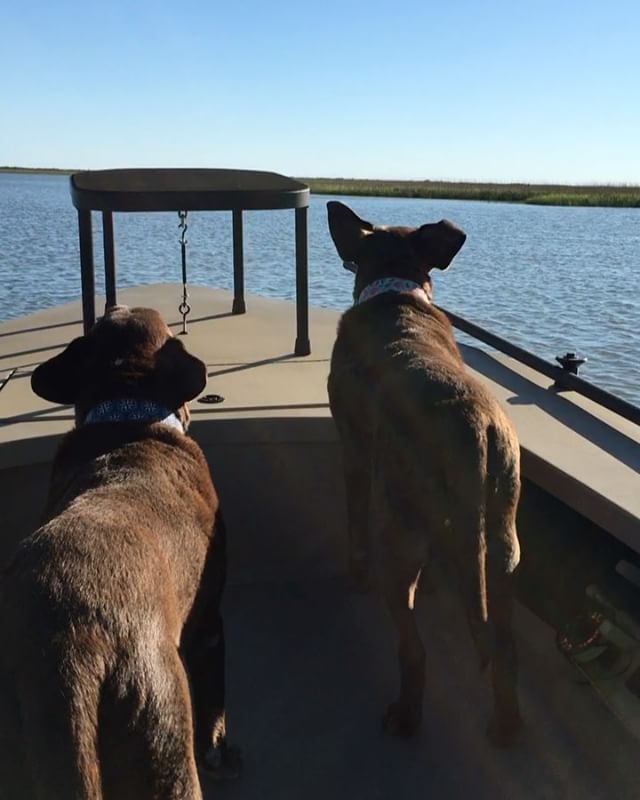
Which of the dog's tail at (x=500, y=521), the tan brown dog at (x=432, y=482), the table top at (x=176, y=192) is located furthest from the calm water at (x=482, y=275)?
the dog's tail at (x=500, y=521)

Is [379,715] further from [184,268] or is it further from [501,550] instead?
[184,268]

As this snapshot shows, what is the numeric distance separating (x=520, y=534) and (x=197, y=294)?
4832mm

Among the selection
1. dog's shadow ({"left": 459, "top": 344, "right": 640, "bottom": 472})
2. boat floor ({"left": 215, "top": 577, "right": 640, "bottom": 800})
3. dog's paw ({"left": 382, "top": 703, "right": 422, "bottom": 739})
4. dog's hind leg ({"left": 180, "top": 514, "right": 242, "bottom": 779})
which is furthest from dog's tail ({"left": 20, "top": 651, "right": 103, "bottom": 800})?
dog's shadow ({"left": 459, "top": 344, "right": 640, "bottom": 472})

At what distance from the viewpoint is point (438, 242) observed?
4109 mm

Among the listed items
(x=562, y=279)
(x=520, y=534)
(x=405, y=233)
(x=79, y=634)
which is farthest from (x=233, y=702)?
(x=562, y=279)

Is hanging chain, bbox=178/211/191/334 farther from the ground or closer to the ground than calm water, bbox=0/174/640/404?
farther from the ground

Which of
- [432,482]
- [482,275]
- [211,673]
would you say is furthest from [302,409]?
[482,275]

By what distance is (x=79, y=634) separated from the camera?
182 cm

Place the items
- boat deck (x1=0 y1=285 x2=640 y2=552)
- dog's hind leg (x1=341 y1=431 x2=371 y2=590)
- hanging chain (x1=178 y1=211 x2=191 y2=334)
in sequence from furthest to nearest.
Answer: hanging chain (x1=178 y1=211 x2=191 y2=334)
dog's hind leg (x1=341 y1=431 x2=371 y2=590)
boat deck (x1=0 y1=285 x2=640 y2=552)

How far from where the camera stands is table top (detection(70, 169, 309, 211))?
14.3 ft

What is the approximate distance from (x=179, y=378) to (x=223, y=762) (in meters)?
1.28

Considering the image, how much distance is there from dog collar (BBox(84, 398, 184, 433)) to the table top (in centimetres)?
173

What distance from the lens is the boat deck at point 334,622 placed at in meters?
3.00

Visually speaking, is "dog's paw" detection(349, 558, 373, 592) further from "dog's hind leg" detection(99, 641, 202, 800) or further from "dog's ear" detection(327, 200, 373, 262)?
"dog's hind leg" detection(99, 641, 202, 800)
